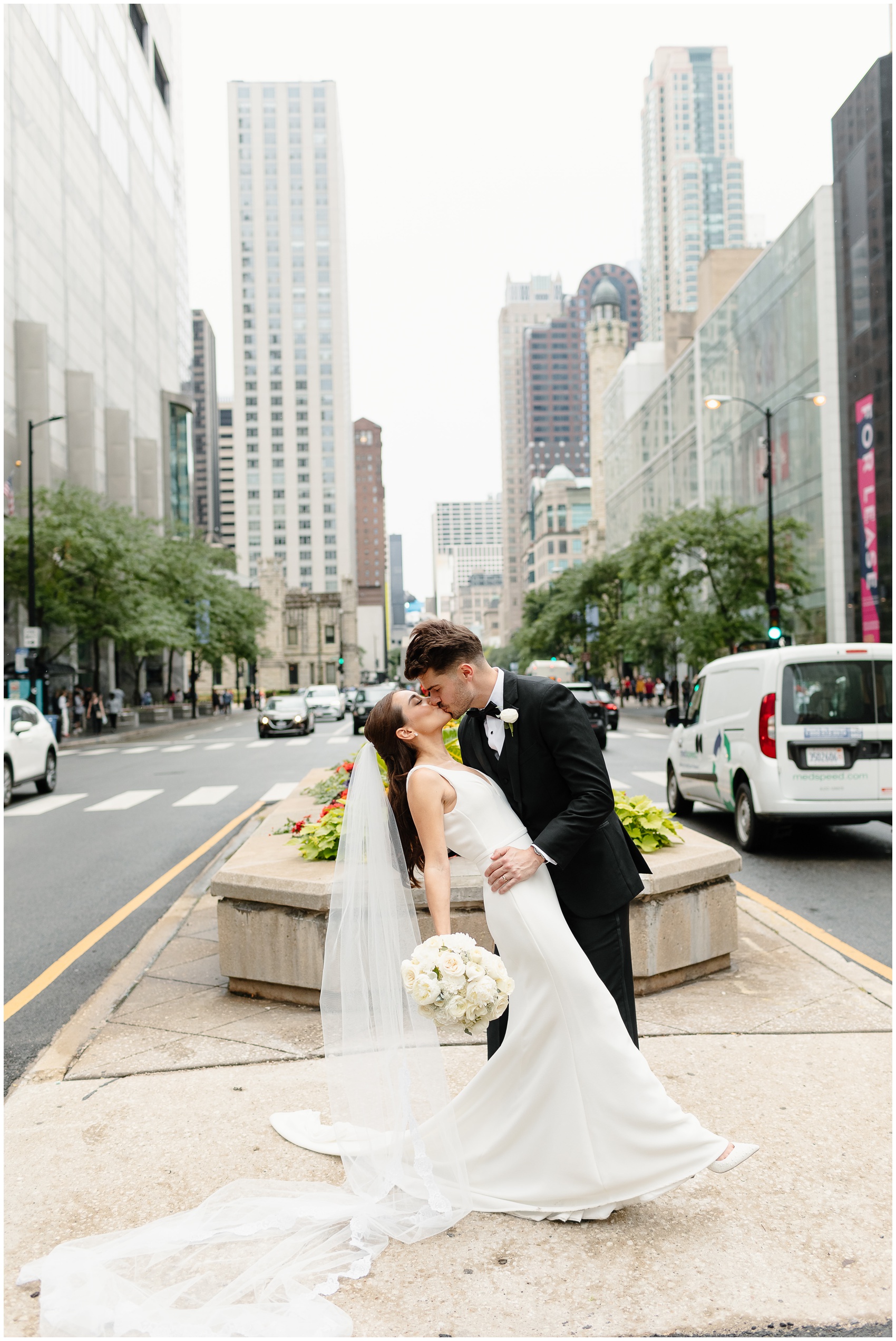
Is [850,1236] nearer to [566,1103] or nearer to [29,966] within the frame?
[566,1103]

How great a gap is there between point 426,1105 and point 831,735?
23.9 feet

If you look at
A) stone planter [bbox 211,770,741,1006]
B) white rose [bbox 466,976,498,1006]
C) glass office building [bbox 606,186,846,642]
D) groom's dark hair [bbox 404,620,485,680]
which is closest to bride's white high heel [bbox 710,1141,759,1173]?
white rose [bbox 466,976,498,1006]

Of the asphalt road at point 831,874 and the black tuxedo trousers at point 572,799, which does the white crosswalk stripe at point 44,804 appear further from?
the black tuxedo trousers at point 572,799

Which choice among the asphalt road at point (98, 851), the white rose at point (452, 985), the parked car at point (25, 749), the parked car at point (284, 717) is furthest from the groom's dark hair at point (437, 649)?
the parked car at point (284, 717)

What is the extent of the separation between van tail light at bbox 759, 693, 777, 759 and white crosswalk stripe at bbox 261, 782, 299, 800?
26.2 feet

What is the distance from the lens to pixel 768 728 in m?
9.86

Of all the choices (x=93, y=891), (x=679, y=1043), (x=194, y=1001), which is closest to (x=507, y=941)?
(x=679, y=1043)

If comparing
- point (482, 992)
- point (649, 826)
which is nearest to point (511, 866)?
point (482, 992)

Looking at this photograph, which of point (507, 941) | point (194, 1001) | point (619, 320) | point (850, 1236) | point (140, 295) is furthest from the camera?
point (619, 320)

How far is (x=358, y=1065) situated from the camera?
11.5 feet

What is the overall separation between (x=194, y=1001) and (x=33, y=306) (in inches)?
2021

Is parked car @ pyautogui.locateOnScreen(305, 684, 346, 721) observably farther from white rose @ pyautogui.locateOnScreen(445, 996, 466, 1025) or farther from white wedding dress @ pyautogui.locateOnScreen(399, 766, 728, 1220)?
white rose @ pyautogui.locateOnScreen(445, 996, 466, 1025)

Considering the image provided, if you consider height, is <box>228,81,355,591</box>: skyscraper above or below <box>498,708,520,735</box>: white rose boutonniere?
above

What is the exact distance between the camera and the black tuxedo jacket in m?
3.38
